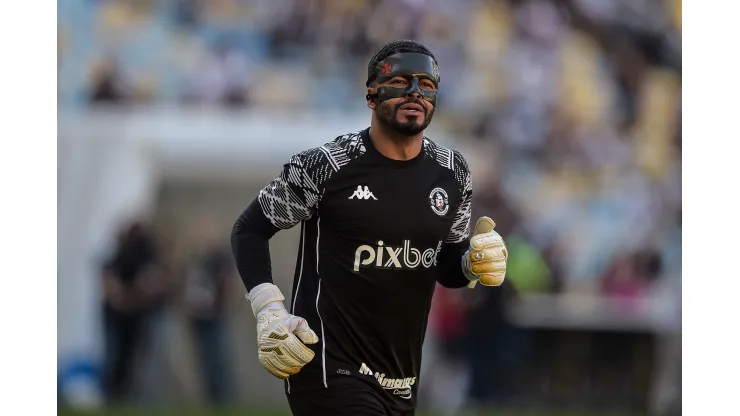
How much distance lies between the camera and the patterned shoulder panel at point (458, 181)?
609 cm

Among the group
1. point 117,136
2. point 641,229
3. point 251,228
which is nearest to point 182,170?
point 117,136

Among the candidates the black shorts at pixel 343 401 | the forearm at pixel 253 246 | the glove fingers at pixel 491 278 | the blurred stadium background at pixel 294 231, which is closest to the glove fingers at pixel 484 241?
the glove fingers at pixel 491 278

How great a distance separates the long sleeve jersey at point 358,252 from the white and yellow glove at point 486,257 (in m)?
0.20

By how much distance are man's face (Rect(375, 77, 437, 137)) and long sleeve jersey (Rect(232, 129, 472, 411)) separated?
214mm

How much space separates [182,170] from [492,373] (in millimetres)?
5321

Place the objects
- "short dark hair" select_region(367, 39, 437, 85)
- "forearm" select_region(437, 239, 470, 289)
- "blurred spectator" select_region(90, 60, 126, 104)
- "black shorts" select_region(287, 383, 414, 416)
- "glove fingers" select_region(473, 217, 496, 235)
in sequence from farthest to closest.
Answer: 1. "blurred spectator" select_region(90, 60, 126, 104)
2. "forearm" select_region(437, 239, 470, 289)
3. "glove fingers" select_region(473, 217, 496, 235)
4. "short dark hair" select_region(367, 39, 437, 85)
5. "black shorts" select_region(287, 383, 414, 416)

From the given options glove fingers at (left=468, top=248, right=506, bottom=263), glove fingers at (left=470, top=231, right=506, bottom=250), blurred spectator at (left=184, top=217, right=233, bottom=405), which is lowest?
blurred spectator at (left=184, top=217, right=233, bottom=405)

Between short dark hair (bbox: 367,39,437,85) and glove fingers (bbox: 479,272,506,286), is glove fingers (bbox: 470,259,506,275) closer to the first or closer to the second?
glove fingers (bbox: 479,272,506,286)

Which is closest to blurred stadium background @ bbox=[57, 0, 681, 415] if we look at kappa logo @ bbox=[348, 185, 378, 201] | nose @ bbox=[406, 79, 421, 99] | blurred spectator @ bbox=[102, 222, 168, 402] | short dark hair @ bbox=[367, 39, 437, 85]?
blurred spectator @ bbox=[102, 222, 168, 402]

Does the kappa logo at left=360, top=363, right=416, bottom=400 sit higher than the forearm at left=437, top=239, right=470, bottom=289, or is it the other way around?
the forearm at left=437, top=239, right=470, bottom=289

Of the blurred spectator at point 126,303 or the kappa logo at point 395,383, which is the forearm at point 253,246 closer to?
the kappa logo at point 395,383

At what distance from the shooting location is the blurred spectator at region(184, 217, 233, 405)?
15.0m

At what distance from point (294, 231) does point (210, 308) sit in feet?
5.81

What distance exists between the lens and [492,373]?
16.0 meters
